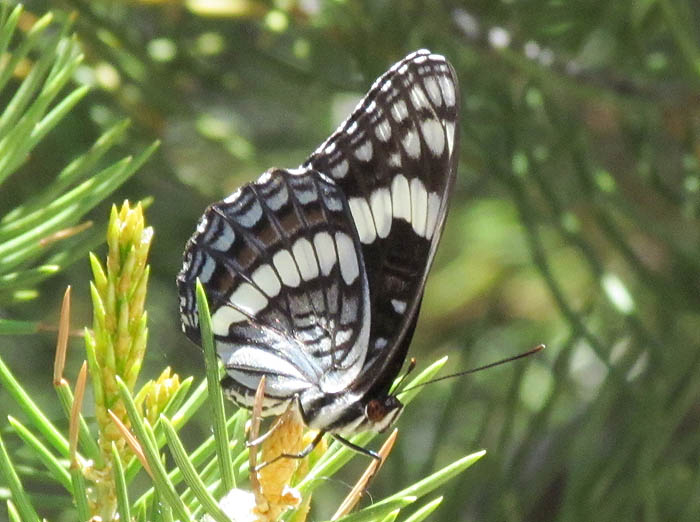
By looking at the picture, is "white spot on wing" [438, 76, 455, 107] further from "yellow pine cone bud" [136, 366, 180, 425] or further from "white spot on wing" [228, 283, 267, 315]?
"yellow pine cone bud" [136, 366, 180, 425]

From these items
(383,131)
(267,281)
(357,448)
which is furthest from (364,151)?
(357,448)

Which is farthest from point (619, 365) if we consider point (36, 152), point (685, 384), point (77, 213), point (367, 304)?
point (36, 152)

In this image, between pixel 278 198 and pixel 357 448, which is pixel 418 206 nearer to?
pixel 278 198

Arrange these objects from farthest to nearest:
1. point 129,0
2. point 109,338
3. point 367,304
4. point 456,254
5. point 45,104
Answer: point 456,254 < point 129,0 < point 367,304 < point 45,104 < point 109,338

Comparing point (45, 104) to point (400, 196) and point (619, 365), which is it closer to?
point (400, 196)

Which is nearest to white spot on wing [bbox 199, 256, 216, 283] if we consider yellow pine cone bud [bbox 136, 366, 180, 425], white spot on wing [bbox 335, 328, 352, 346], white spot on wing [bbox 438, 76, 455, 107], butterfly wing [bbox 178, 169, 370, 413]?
butterfly wing [bbox 178, 169, 370, 413]

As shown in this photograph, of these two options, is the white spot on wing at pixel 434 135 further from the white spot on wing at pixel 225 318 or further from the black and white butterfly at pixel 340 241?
the white spot on wing at pixel 225 318

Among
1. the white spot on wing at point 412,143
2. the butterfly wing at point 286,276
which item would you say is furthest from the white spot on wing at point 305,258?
the white spot on wing at point 412,143
